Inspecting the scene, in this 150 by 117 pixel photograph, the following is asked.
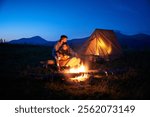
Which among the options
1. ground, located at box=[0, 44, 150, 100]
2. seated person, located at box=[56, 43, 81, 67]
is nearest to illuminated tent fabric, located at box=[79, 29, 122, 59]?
seated person, located at box=[56, 43, 81, 67]

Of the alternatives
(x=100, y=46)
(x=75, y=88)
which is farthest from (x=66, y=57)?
(x=100, y=46)

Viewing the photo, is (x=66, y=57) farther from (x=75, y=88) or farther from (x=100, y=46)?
(x=100, y=46)

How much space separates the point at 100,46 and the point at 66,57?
18.5ft

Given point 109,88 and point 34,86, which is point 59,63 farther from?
point 109,88

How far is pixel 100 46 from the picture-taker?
14.3 meters

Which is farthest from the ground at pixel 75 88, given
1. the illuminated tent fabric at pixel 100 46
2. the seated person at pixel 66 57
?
the illuminated tent fabric at pixel 100 46

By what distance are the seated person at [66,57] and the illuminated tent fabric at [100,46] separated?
17.0 ft

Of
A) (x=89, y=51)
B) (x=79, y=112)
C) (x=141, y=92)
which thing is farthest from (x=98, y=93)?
(x=89, y=51)

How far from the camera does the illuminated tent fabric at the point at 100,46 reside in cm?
1428

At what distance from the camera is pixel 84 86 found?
698 cm

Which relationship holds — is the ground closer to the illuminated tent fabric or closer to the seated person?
the seated person

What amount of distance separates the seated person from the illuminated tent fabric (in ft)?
17.0

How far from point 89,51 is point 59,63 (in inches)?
221

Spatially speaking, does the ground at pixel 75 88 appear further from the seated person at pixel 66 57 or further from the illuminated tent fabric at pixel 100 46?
the illuminated tent fabric at pixel 100 46
